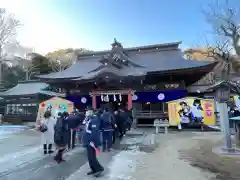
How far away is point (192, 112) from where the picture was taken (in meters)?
13.5

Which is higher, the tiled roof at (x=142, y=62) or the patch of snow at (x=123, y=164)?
the tiled roof at (x=142, y=62)

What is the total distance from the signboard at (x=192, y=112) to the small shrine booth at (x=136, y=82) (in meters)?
2.34

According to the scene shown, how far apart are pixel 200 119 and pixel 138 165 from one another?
8.96 metres

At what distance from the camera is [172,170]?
17.7 feet

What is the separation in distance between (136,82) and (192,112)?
524 cm

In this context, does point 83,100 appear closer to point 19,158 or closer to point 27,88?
point 19,158

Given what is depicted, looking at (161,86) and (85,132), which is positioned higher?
(161,86)

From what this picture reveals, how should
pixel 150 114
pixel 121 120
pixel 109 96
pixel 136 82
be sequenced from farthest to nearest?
1. pixel 109 96
2. pixel 136 82
3. pixel 150 114
4. pixel 121 120

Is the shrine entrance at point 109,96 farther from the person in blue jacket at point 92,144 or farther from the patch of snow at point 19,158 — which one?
the person in blue jacket at point 92,144

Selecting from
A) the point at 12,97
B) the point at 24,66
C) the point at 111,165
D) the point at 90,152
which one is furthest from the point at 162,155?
the point at 24,66

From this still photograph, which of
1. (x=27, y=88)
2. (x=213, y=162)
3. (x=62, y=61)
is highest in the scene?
(x=62, y=61)

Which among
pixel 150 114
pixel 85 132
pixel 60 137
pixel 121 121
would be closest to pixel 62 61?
pixel 150 114

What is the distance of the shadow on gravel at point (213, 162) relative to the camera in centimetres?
511

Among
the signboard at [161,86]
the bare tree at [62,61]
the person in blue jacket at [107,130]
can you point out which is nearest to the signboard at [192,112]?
the signboard at [161,86]
